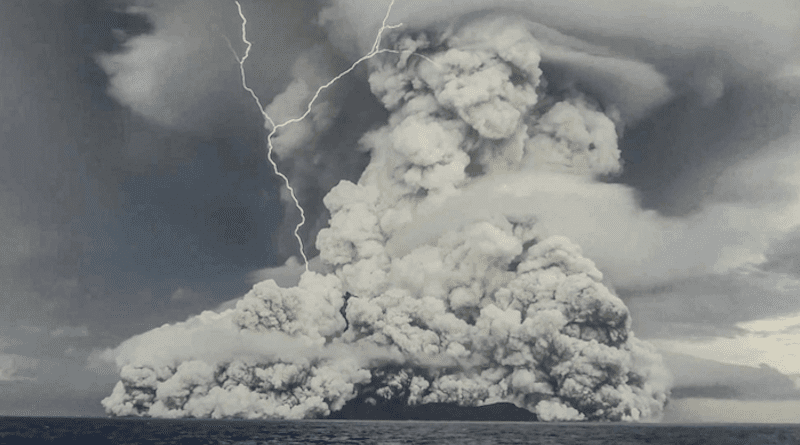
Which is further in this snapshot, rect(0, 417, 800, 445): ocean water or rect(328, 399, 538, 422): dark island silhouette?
rect(328, 399, 538, 422): dark island silhouette

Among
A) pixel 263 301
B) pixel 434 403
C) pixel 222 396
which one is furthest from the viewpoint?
pixel 434 403

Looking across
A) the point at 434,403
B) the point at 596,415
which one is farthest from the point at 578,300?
the point at 434,403

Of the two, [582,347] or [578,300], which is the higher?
[578,300]

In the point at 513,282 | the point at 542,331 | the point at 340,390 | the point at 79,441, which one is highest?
the point at 513,282

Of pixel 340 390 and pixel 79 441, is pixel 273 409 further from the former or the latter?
pixel 79 441

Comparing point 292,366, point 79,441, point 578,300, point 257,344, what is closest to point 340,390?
point 292,366

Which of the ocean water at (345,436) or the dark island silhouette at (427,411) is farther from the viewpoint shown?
the dark island silhouette at (427,411)

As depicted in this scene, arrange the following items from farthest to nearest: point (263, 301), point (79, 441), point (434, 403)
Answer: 1. point (434, 403)
2. point (263, 301)
3. point (79, 441)

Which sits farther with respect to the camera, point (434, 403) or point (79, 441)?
point (434, 403)

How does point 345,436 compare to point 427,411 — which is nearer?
point 345,436
